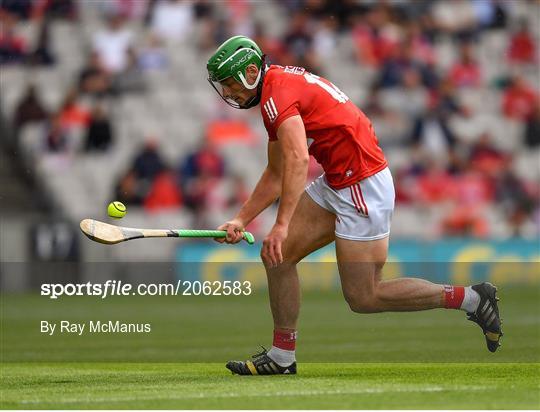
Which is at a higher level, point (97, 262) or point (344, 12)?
point (344, 12)

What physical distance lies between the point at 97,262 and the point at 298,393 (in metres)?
11.2

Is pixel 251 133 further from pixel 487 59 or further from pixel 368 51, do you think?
pixel 487 59

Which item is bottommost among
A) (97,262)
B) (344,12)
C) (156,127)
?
(97,262)

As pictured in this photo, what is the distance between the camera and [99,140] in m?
21.3

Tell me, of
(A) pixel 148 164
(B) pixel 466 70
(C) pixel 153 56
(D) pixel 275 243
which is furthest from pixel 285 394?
(B) pixel 466 70

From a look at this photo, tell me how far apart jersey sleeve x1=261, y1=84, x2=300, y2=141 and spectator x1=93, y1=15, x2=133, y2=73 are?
14107 millimetres

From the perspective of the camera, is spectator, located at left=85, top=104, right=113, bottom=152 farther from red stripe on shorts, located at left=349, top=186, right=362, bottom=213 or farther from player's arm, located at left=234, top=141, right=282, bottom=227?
red stripe on shorts, located at left=349, top=186, right=362, bottom=213

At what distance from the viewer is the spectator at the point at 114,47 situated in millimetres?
22438

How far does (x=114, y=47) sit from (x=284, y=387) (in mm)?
15125

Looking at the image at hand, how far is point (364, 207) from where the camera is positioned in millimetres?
8805

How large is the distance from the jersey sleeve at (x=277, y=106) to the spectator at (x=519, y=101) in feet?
50.9

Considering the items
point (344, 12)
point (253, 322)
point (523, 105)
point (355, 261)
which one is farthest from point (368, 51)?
point (355, 261)

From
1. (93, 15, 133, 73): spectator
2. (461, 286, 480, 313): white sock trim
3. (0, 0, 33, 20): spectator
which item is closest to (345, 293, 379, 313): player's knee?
(461, 286, 480, 313): white sock trim

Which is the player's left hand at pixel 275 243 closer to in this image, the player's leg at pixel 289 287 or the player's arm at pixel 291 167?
the player's arm at pixel 291 167
